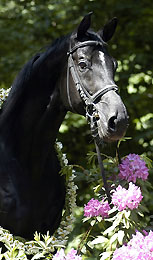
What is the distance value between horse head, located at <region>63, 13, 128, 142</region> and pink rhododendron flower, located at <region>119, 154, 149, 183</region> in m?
0.28

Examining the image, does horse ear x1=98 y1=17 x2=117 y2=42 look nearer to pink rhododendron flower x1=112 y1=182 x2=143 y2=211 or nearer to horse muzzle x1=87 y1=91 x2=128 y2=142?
horse muzzle x1=87 y1=91 x2=128 y2=142

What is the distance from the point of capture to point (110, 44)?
5.15 m

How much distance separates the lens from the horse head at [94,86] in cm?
230

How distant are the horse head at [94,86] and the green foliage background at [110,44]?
6.96 feet

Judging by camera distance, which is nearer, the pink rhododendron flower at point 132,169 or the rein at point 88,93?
the rein at point 88,93

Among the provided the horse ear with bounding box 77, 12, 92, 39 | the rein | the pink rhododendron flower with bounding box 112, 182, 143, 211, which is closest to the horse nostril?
the rein

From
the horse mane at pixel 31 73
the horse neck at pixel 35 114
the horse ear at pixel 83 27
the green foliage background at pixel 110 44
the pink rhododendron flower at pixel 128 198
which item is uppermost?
the horse ear at pixel 83 27

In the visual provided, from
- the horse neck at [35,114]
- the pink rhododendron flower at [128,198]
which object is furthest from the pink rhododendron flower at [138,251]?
the horse neck at [35,114]

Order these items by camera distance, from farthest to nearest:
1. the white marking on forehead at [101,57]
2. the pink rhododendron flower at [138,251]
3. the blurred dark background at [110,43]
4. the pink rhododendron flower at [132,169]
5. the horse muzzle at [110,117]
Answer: the blurred dark background at [110,43]
the pink rhododendron flower at [132,169]
the white marking on forehead at [101,57]
the horse muzzle at [110,117]
the pink rhododendron flower at [138,251]

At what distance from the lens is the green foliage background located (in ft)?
15.8

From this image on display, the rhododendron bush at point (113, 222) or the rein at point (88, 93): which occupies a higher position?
the rein at point (88, 93)

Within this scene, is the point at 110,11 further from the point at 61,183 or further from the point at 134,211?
the point at 134,211

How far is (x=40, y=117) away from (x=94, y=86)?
0.40m

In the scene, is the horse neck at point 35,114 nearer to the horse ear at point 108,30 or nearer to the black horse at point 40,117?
the black horse at point 40,117
